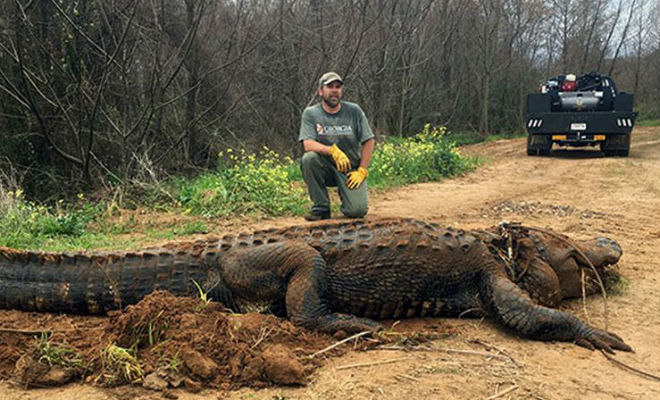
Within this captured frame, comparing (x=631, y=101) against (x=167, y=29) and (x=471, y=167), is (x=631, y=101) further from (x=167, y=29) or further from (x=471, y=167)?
(x=167, y=29)

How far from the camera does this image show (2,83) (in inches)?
319

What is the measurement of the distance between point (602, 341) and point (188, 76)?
9.52m

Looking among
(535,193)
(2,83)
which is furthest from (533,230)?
(2,83)

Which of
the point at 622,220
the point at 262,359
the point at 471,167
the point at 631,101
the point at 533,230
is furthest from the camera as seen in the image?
the point at 631,101

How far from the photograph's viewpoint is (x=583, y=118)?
45.4 ft

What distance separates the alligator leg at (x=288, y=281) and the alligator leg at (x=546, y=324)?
33.7 inches

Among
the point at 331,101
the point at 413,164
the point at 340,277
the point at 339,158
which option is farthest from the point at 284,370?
the point at 413,164

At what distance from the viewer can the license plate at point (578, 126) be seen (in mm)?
13852

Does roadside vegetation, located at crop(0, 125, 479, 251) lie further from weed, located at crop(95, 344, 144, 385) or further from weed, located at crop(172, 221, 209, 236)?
weed, located at crop(95, 344, 144, 385)

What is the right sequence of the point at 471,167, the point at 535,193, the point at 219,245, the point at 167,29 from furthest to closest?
the point at 471,167, the point at 167,29, the point at 535,193, the point at 219,245

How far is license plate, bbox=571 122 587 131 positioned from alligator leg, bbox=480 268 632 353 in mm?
12211

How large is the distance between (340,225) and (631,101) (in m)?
13.5

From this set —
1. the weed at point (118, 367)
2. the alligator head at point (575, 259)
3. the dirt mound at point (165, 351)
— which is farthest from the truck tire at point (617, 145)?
the weed at point (118, 367)

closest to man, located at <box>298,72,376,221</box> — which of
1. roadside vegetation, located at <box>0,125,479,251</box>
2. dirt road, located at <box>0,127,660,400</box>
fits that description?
dirt road, located at <box>0,127,660,400</box>
